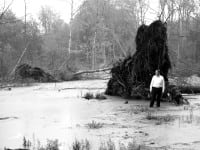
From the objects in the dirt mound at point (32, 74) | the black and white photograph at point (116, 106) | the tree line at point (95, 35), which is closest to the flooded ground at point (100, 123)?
the black and white photograph at point (116, 106)

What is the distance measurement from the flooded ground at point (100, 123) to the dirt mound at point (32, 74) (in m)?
15.0

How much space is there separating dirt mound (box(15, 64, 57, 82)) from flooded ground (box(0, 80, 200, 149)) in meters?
15.0

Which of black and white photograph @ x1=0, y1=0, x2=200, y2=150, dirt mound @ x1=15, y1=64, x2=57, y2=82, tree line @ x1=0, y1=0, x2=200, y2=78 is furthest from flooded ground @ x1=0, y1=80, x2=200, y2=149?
tree line @ x1=0, y1=0, x2=200, y2=78

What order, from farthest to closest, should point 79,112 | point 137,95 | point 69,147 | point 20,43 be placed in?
point 20,43
point 137,95
point 79,112
point 69,147

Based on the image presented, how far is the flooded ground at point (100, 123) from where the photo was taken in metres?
9.83

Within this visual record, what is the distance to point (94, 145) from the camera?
30.2 feet

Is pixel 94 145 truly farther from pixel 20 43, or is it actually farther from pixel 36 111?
pixel 20 43

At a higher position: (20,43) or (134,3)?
(134,3)

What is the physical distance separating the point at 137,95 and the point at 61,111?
5684 mm

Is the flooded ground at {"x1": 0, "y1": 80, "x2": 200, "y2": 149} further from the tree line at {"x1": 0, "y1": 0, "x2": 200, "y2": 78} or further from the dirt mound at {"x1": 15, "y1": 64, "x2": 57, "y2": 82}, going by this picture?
the tree line at {"x1": 0, "y1": 0, "x2": 200, "y2": 78}

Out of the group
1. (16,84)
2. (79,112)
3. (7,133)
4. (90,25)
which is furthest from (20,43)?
(7,133)

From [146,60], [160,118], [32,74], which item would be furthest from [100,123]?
[32,74]

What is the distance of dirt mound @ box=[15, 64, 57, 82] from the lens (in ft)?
112

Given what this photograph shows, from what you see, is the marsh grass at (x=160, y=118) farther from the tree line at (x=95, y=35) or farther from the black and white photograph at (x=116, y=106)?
the tree line at (x=95, y=35)
